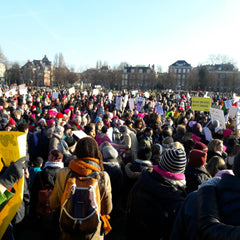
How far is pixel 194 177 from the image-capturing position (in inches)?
123

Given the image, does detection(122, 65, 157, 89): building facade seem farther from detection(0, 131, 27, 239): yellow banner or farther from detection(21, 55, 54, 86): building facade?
detection(0, 131, 27, 239): yellow banner

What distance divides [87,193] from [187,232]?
108 centimetres

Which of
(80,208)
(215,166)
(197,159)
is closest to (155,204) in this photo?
(80,208)

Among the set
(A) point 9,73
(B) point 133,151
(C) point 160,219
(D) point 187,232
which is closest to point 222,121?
(B) point 133,151

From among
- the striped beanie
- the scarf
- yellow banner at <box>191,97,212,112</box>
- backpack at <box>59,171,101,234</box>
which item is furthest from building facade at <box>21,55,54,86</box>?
the striped beanie

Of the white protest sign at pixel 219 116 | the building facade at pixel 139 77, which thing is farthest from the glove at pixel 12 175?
the building facade at pixel 139 77

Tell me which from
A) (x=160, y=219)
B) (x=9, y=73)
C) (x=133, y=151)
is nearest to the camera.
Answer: (x=160, y=219)

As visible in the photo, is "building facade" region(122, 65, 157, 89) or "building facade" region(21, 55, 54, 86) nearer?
"building facade" region(122, 65, 157, 89)

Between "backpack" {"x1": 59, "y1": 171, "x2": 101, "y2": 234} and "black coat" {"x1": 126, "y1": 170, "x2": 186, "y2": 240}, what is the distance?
42 centimetres

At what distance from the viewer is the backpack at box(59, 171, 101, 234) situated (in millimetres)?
2309

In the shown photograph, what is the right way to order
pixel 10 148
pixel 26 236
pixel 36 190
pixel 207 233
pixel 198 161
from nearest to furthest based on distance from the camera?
pixel 207 233 → pixel 10 148 → pixel 198 161 → pixel 36 190 → pixel 26 236

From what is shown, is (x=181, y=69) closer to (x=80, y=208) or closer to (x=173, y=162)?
(x=173, y=162)

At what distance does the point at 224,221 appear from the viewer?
4.58ft

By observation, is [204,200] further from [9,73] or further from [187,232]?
[9,73]
